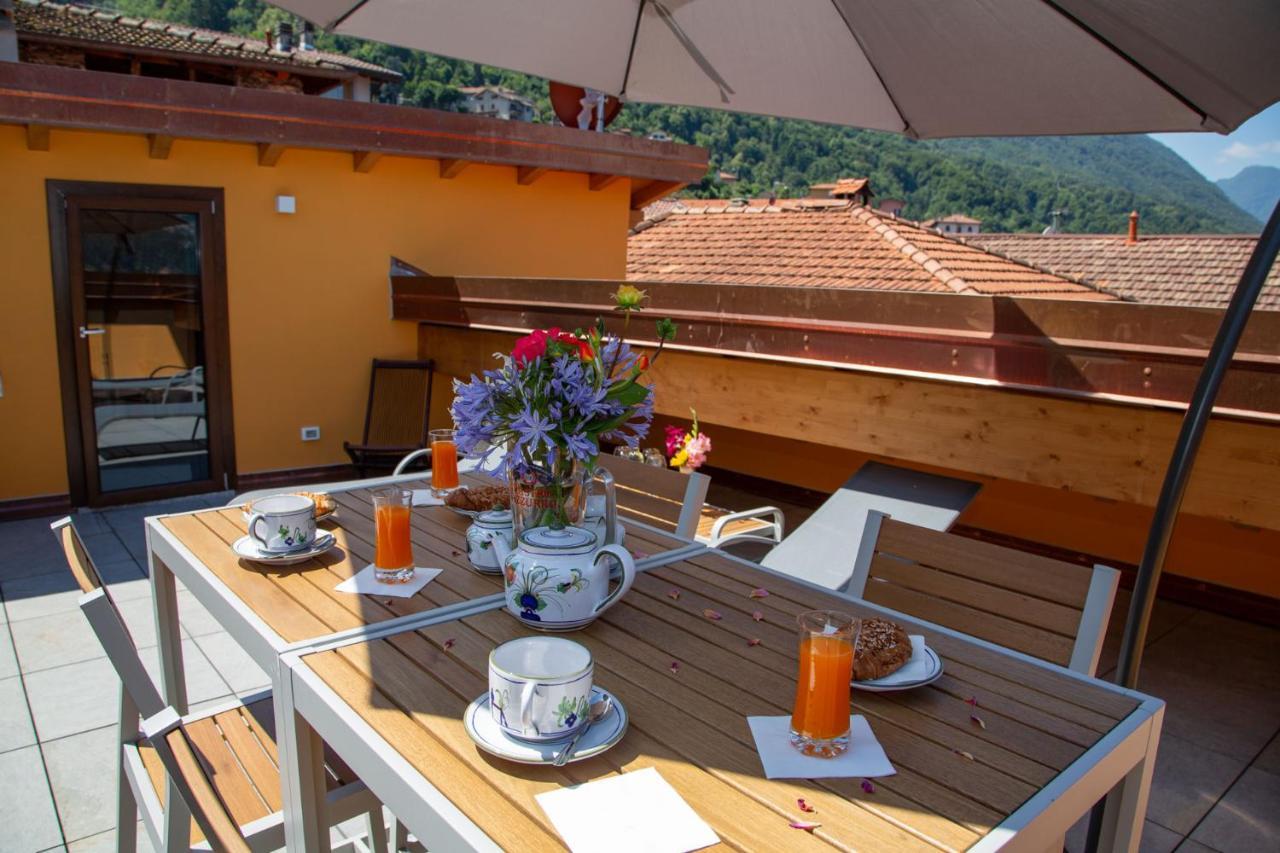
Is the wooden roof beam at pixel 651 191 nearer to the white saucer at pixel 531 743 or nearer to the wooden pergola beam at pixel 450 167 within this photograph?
the wooden pergola beam at pixel 450 167

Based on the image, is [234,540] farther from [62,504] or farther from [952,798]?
[62,504]

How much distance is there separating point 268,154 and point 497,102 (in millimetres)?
15066

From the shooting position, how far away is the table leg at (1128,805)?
4.31 ft

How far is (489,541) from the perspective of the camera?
181 centimetres

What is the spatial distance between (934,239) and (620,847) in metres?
6.86

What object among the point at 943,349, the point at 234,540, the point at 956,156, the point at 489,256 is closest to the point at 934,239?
the point at 489,256

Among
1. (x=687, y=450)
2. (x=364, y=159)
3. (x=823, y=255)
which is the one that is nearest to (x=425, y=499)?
(x=687, y=450)

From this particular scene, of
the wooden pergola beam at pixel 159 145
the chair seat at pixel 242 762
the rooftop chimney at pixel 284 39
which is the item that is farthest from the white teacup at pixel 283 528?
the rooftop chimney at pixel 284 39

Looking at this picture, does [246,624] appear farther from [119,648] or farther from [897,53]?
[897,53]

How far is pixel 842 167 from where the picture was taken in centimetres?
2152

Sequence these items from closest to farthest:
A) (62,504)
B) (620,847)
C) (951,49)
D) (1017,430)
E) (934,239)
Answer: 1. (620,847)
2. (951,49)
3. (1017,430)
4. (62,504)
5. (934,239)

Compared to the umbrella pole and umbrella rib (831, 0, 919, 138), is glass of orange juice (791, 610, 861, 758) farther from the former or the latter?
umbrella rib (831, 0, 919, 138)

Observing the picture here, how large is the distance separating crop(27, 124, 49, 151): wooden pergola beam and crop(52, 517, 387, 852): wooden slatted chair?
3.89 metres

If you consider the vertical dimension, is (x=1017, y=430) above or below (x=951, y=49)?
below
